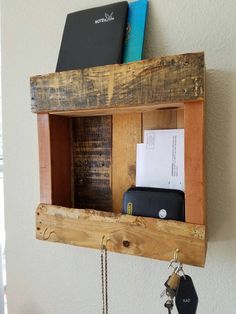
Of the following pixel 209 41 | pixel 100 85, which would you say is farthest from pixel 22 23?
pixel 209 41

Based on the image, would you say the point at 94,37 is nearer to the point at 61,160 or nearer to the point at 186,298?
the point at 61,160

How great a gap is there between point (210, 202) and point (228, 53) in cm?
29

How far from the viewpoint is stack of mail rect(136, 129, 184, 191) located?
1.77ft

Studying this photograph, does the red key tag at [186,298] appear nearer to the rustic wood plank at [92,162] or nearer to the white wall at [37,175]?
the white wall at [37,175]

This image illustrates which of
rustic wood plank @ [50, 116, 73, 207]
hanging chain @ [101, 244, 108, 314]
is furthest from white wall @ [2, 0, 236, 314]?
rustic wood plank @ [50, 116, 73, 207]

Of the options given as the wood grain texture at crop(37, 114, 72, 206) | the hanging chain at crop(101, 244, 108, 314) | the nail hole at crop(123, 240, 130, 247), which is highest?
the wood grain texture at crop(37, 114, 72, 206)

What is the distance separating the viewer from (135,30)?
0.56 metres

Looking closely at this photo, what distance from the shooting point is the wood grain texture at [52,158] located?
1.97 ft

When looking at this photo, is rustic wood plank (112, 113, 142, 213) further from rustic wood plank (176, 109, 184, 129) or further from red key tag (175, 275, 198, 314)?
red key tag (175, 275, 198, 314)

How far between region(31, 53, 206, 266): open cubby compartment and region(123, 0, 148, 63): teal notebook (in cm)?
6

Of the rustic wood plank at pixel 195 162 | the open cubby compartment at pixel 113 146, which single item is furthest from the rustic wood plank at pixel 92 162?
the rustic wood plank at pixel 195 162

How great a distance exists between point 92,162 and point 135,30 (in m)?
0.30

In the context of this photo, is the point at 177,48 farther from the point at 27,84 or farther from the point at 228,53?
the point at 27,84

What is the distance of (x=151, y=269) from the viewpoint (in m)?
0.62
